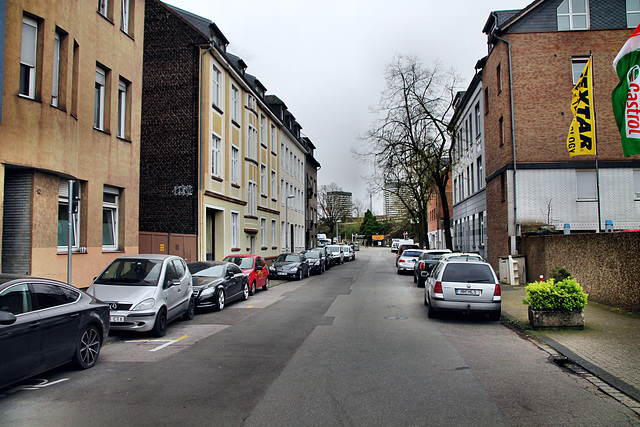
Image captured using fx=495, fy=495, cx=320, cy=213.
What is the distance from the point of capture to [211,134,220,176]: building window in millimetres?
24391

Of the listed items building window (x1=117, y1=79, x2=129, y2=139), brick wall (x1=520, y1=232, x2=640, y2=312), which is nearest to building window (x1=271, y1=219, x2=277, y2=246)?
building window (x1=117, y1=79, x2=129, y2=139)

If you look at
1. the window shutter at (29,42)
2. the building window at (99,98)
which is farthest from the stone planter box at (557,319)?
the building window at (99,98)

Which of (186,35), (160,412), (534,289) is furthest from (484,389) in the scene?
(186,35)

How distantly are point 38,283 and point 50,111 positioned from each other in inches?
261

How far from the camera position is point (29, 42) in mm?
11266

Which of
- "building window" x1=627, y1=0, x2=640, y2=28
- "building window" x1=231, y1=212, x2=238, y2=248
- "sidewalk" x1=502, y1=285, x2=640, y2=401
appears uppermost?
"building window" x1=627, y1=0, x2=640, y2=28

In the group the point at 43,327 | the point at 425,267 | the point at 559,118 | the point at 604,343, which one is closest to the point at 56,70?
the point at 43,327

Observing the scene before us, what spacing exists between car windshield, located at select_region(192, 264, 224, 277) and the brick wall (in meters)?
10.7

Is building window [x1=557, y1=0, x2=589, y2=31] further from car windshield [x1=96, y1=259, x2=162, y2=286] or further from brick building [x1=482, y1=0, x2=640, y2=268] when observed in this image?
car windshield [x1=96, y1=259, x2=162, y2=286]

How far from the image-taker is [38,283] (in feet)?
21.3

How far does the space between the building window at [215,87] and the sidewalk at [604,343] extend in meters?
17.4

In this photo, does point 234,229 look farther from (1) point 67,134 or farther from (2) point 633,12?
Answer: (2) point 633,12

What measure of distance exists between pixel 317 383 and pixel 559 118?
21.6 m

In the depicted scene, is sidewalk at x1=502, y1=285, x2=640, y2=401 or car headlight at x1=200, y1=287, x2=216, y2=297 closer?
sidewalk at x1=502, y1=285, x2=640, y2=401
